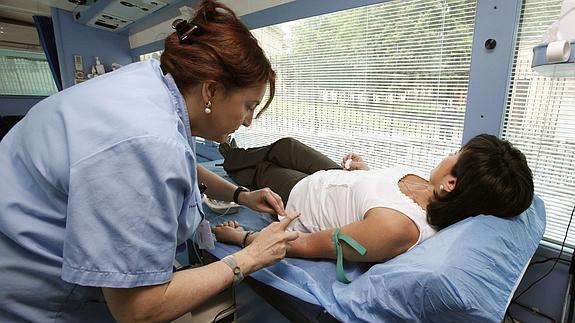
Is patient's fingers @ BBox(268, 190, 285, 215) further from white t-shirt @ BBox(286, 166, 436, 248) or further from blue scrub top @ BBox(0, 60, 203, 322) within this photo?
blue scrub top @ BBox(0, 60, 203, 322)

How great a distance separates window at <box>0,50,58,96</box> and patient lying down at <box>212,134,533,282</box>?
5.16m

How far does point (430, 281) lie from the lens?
2.04 feet

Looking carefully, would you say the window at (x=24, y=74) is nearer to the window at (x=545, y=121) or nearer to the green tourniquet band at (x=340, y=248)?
the green tourniquet band at (x=340, y=248)

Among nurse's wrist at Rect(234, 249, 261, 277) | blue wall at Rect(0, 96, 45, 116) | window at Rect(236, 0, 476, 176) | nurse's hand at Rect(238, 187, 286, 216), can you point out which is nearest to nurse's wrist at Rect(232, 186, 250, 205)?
nurse's hand at Rect(238, 187, 286, 216)

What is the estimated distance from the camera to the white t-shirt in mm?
931

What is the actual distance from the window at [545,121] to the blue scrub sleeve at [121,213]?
1207 mm

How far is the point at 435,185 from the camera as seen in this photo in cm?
102

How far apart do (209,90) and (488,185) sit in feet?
2.61

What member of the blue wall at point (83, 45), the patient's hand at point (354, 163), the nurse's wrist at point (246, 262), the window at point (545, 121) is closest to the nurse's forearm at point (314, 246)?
the nurse's wrist at point (246, 262)

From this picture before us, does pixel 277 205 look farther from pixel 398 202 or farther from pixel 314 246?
pixel 398 202

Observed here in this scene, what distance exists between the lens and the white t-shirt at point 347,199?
931mm

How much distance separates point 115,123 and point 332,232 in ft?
2.26

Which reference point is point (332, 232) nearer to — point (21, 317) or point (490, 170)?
point (490, 170)

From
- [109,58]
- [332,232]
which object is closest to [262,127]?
[332,232]
